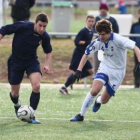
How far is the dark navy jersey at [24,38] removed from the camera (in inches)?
392

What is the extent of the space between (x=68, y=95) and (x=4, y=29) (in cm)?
382

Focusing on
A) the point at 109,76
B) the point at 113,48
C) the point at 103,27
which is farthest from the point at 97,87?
the point at 103,27

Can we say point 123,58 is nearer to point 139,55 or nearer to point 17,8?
point 139,55

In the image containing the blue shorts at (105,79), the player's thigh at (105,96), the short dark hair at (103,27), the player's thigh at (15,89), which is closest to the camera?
the short dark hair at (103,27)

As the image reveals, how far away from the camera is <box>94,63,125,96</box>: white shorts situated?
10.1 meters

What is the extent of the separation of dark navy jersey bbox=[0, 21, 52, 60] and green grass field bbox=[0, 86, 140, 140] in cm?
105

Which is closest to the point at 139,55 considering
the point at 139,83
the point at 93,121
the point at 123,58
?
the point at 123,58

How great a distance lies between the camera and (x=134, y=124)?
32.5 feet

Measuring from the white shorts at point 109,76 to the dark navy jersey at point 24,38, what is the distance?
1.05 metres

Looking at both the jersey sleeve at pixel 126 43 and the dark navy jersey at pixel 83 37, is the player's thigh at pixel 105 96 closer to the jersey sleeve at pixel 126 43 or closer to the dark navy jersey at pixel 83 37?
the jersey sleeve at pixel 126 43

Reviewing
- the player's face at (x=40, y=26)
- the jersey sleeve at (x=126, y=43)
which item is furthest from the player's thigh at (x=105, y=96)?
the player's face at (x=40, y=26)

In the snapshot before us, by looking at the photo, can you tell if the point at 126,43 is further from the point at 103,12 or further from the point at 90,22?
the point at 103,12

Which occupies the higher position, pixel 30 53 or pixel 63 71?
pixel 30 53

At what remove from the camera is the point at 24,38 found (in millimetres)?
9984
